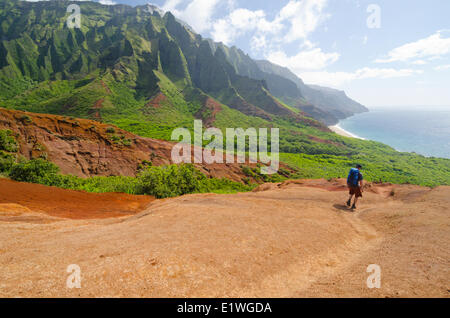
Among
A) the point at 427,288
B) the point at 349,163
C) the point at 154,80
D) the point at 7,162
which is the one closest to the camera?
the point at 427,288

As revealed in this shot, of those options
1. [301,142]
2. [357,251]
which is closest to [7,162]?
[357,251]

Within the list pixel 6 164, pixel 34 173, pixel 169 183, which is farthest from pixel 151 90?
pixel 169 183

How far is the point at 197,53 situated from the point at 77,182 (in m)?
184

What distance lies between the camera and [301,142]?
9794 cm

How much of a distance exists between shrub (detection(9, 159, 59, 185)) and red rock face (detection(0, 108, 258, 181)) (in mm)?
7594

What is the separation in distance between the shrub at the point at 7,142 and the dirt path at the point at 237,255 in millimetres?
20926

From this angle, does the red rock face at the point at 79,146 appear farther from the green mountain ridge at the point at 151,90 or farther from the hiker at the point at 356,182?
the green mountain ridge at the point at 151,90

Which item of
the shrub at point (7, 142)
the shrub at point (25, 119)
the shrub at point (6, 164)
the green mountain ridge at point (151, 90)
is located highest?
the green mountain ridge at point (151, 90)

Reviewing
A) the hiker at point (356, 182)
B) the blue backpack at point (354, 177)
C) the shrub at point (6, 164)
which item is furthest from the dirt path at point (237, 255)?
the shrub at point (6, 164)

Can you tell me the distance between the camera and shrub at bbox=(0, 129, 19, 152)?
22111 mm

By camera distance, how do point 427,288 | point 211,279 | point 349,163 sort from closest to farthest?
1. point 427,288
2. point 211,279
3. point 349,163

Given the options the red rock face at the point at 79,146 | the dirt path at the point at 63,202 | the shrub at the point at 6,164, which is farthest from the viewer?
the red rock face at the point at 79,146

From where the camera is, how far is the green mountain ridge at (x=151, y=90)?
258ft
